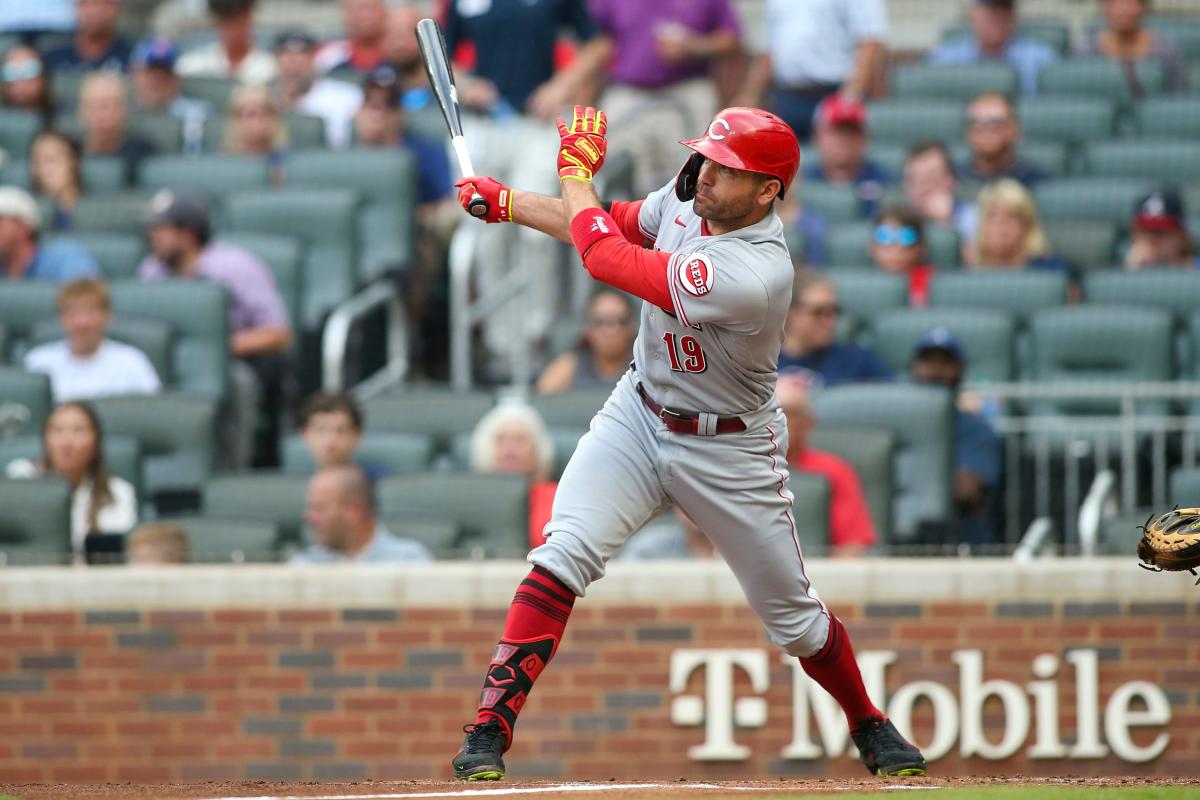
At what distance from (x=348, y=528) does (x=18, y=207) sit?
3289 mm

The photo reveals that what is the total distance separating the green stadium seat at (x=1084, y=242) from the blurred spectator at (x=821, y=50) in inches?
72.8

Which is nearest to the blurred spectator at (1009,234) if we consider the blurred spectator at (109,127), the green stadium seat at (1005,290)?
the green stadium seat at (1005,290)

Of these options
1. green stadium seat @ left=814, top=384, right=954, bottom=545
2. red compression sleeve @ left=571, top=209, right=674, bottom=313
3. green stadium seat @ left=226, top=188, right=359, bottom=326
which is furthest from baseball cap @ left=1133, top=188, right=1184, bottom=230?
red compression sleeve @ left=571, top=209, right=674, bottom=313

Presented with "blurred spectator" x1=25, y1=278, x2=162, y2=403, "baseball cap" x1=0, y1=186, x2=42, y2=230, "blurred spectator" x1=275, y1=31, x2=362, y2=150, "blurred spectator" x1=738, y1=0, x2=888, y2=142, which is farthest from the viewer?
"blurred spectator" x1=275, y1=31, x2=362, y2=150

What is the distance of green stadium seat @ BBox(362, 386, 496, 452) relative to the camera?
8.31 m

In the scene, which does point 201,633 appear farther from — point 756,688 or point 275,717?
point 756,688

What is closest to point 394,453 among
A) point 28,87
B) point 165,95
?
point 165,95

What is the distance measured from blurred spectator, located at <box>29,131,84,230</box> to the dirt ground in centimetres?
530

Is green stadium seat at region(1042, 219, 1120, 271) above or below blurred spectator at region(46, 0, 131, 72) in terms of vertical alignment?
below

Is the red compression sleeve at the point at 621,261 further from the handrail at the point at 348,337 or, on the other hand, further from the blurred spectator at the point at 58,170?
the blurred spectator at the point at 58,170

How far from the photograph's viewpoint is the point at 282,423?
9.23 meters

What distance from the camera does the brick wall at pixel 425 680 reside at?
7020mm

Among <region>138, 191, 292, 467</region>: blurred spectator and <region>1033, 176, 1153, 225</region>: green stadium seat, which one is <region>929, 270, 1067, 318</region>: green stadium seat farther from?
<region>138, 191, 292, 467</region>: blurred spectator

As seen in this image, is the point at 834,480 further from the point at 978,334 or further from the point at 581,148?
the point at 581,148
